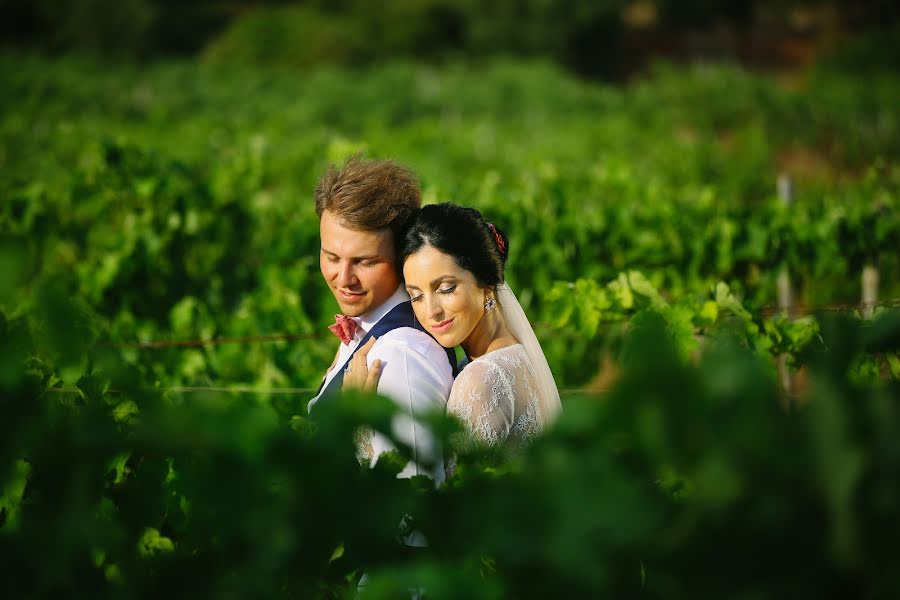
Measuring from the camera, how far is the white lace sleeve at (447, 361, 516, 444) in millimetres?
2350

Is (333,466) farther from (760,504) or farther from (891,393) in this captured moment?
(891,393)

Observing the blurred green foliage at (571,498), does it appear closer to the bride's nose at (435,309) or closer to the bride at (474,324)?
the bride at (474,324)

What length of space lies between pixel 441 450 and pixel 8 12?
51.2m

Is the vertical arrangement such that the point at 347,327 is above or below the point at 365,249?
below

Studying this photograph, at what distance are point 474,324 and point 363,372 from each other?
12.8 inches

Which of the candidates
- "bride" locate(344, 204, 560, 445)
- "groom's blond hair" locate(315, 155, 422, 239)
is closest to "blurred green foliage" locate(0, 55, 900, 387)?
"groom's blond hair" locate(315, 155, 422, 239)

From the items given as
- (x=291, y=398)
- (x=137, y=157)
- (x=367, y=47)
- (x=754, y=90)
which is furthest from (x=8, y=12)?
(x=291, y=398)

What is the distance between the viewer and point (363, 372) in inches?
98.7

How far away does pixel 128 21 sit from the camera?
4184cm

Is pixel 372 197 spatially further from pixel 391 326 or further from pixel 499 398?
pixel 499 398

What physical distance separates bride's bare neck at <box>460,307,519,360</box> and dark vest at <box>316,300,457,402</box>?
5 centimetres

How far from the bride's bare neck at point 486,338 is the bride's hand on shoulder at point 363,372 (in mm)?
269

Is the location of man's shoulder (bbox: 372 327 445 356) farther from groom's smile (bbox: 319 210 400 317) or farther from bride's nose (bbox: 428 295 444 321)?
groom's smile (bbox: 319 210 400 317)

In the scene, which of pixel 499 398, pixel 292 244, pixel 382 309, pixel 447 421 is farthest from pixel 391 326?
pixel 292 244
